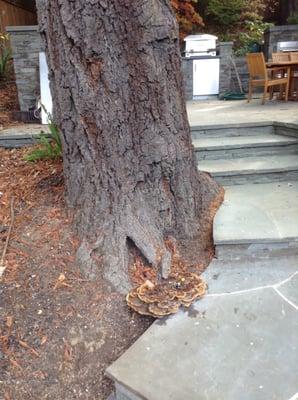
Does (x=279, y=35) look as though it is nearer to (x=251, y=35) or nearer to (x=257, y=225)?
(x=251, y=35)

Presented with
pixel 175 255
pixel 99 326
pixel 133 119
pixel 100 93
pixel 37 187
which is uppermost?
pixel 100 93

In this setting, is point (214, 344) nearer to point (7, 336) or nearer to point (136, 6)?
→ point (7, 336)

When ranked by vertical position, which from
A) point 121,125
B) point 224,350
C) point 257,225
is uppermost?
point 121,125

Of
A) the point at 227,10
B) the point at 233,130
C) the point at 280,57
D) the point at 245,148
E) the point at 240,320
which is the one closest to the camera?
the point at 240,320

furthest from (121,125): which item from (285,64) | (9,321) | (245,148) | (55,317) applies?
(285,64)

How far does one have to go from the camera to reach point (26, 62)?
461 cm

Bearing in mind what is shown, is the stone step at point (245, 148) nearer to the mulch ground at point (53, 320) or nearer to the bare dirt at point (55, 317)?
the bare dirt at point (55, 317)

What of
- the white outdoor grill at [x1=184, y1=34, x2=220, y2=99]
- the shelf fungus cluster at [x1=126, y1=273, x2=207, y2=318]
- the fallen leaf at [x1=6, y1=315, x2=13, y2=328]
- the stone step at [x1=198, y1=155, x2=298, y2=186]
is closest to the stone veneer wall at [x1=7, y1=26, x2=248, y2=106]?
the stone step at [x1=198, y1=155, x2=298, y2=186]

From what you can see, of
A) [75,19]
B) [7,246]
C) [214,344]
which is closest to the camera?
[214,344]

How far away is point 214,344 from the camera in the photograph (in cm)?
177

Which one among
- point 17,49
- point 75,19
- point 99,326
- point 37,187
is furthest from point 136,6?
point 17,49

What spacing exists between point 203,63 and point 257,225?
510 centimetres

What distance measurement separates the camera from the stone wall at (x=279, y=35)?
24.5 ft

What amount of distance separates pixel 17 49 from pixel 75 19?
308 cm
